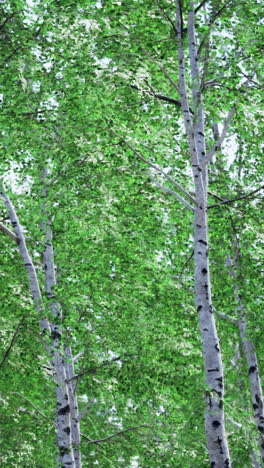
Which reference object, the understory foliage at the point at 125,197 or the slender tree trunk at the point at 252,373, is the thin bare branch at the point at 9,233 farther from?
the slender tree trunk at the point at 252,373

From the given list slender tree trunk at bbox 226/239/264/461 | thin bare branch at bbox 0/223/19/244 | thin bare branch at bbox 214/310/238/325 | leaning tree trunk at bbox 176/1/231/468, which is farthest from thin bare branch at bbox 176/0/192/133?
thin bare branch at bbox 214/310/238/325

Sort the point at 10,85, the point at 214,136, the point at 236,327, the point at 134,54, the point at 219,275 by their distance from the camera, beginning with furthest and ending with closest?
1. the point at 214,136
2. the point at 236,327
3. the point at 219,275
4. the point at 10,85
5. the point at 134,54

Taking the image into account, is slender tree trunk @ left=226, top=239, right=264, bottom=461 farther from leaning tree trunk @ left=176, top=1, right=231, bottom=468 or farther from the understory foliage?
leaning tree trunk @ left=176, top=1, right=231, bottom=468

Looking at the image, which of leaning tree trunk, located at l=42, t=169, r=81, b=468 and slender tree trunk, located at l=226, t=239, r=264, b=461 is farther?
slender tree trunk, located at l=226, t=239, r=264, b=461

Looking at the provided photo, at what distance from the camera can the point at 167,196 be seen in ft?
37.8

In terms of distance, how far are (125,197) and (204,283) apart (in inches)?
131

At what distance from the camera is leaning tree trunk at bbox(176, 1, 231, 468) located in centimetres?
809

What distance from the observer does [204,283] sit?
29.1 ft

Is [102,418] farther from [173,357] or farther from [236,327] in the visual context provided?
[173,357]

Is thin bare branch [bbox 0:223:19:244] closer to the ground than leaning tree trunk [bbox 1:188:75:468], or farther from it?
farther from it

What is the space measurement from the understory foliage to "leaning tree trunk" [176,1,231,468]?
433 mm

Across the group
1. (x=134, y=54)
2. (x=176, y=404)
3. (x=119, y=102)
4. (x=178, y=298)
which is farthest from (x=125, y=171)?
(x=176, y=404)

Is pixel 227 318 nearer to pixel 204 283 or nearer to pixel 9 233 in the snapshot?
pixel 9 233

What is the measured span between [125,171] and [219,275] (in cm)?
422
